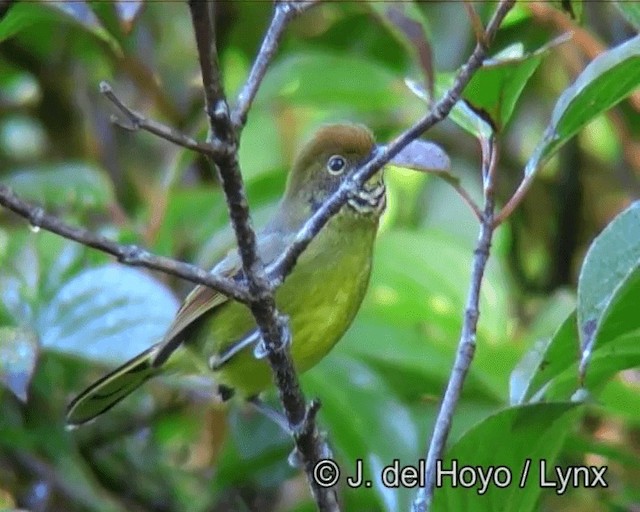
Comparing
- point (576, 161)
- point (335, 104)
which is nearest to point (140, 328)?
point (335, 104)

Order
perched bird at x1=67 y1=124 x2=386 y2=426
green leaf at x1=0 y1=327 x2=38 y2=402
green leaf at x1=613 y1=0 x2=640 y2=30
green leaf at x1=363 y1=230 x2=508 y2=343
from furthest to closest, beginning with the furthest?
green leaf at x1=363 y1=230 x2=508 y2=343, perched bird at x1=67 y1=124 x2=386 y2=426, green leaf at x1=0 y1=327 x2=38 y2=402, green leaf at x1=613 y1=0 x2=640 y2=30

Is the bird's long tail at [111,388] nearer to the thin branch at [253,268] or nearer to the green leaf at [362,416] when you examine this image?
the green leaf at [362,416]

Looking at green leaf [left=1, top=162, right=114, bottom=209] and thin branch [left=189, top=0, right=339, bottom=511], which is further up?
green leaf [left=1, top=162, right=114, bottom=209]

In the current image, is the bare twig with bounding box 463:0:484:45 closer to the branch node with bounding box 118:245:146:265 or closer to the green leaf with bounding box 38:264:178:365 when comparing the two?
the branch node with bounding box 118:245:146:265

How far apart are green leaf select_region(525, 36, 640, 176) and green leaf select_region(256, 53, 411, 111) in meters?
1.12

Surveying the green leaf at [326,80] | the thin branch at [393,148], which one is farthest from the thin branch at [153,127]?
the green leaf at [326,80]

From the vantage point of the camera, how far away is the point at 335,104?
8.98 feet

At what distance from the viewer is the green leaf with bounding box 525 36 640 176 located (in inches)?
49.8

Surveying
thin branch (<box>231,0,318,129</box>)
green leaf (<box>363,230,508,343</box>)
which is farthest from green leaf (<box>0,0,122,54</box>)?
green leaf (<box>363,230,508,343</box>)

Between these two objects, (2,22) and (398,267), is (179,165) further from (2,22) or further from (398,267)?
(2,22)

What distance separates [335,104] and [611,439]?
3.29ft

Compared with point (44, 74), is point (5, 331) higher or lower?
lower

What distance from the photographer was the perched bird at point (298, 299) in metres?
1.94

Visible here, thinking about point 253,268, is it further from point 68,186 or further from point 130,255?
point 68,186
